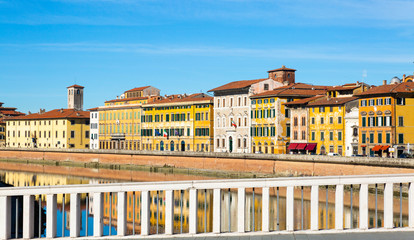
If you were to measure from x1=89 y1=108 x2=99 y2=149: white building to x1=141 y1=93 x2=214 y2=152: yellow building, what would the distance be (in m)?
14.4

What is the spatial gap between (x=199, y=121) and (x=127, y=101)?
21.2 m

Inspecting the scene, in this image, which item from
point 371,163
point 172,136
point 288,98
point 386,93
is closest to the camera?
point 371,163

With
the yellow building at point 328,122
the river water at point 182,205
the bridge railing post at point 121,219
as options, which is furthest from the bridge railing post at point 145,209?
the yellow building at point 328,122

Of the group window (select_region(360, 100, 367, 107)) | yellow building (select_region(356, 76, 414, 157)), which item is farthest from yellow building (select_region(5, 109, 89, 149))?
yellow building (select_region(356, 76, 414, 157))

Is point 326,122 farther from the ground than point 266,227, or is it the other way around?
→ point 326,122

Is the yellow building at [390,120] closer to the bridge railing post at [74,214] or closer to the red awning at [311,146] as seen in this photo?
the red awning at [311,146]

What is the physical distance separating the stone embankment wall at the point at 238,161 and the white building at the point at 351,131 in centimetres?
668

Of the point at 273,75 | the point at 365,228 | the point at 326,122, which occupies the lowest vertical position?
the point at 365,228

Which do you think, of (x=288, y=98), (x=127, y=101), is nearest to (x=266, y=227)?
(x=288, y=98)

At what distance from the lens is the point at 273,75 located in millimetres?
84562

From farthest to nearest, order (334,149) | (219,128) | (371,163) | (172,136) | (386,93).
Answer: (172,136) < (219,128) < (334,149) < (386,93) < (371,163)

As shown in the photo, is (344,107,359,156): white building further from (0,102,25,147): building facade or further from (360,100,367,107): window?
(0,102,25,147): building facade

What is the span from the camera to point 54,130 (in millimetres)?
112438

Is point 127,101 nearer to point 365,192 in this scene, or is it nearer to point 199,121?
point 199,121
